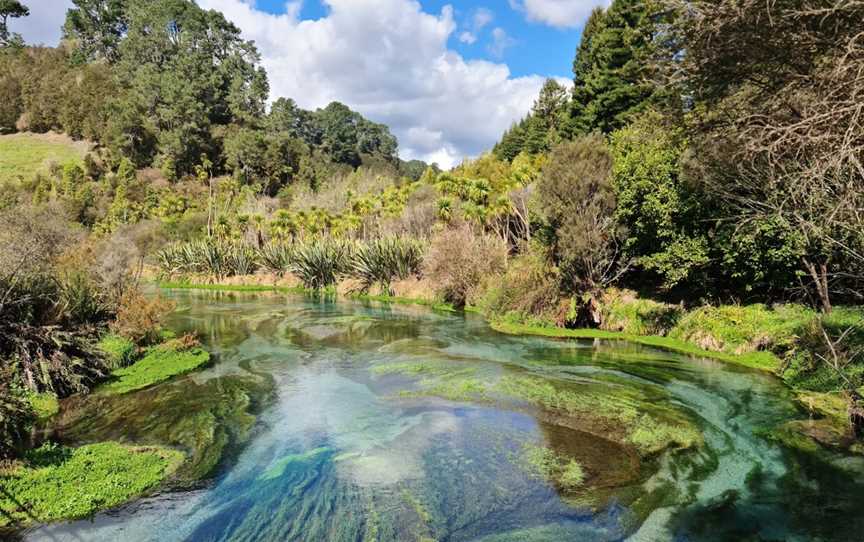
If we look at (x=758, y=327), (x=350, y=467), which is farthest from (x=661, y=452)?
(x=758, y=327)

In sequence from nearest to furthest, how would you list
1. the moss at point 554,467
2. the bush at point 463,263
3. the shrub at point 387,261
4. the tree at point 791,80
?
the tree at point 791,80, the moss at point 554,467, the bush at point 463,263, the shrub at point 387,261

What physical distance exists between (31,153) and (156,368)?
76.8m

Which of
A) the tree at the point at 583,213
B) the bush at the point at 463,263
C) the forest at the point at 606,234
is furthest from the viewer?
the bush at the point at 463,263

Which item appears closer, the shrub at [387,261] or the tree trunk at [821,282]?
the tree trunk at [821,282]

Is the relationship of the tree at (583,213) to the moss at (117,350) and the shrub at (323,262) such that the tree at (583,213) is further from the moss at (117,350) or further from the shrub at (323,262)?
the shrub at (323,262)

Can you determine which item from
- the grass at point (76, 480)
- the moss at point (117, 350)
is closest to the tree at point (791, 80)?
the grass at point (76, 480)

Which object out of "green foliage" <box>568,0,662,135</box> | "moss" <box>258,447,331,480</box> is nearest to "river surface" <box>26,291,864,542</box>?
"moss" <box>258,447,331,480</box>

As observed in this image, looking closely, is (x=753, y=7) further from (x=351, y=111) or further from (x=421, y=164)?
(x=421, y=164)

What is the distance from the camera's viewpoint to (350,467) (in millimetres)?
9148

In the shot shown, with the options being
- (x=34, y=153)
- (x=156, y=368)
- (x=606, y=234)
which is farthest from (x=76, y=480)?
(x=34, y=153)

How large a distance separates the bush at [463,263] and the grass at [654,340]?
17.2ft

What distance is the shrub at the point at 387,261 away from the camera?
3353 cm

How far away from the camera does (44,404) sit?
11305mm

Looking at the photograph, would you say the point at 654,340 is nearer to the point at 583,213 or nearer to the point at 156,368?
the point at 583,213
